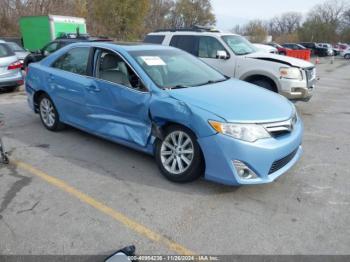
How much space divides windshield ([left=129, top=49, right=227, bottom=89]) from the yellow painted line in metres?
1.60

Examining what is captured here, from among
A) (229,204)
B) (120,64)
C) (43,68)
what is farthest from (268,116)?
(43,68)

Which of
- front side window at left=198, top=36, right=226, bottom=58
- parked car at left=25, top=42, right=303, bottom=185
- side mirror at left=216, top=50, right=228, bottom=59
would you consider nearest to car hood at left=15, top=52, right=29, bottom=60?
front side window at left=198, top=36, right=226, bottom=58

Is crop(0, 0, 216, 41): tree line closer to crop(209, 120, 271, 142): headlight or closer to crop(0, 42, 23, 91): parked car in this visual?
crop(0, 42, 23, 91): parked car

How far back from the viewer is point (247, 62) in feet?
26.7

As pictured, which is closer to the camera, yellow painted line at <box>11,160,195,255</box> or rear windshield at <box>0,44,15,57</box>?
yellow painted line at <box>11,160,195,255</box>

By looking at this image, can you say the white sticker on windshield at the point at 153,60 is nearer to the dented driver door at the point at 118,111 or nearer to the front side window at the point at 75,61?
the dented driver door at the point at 118,111

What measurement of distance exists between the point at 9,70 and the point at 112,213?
8286 mm

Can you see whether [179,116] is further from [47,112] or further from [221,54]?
[221,54]

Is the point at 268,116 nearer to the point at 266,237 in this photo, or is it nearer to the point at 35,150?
the point at 266,237

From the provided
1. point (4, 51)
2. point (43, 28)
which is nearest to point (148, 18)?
point (43, 28)

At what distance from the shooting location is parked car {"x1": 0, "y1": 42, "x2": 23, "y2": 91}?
1002cm

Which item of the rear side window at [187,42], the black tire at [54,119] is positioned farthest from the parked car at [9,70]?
the rear side window at [187,42]

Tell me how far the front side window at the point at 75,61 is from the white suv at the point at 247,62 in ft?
12.5

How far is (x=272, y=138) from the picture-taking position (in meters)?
3.77
